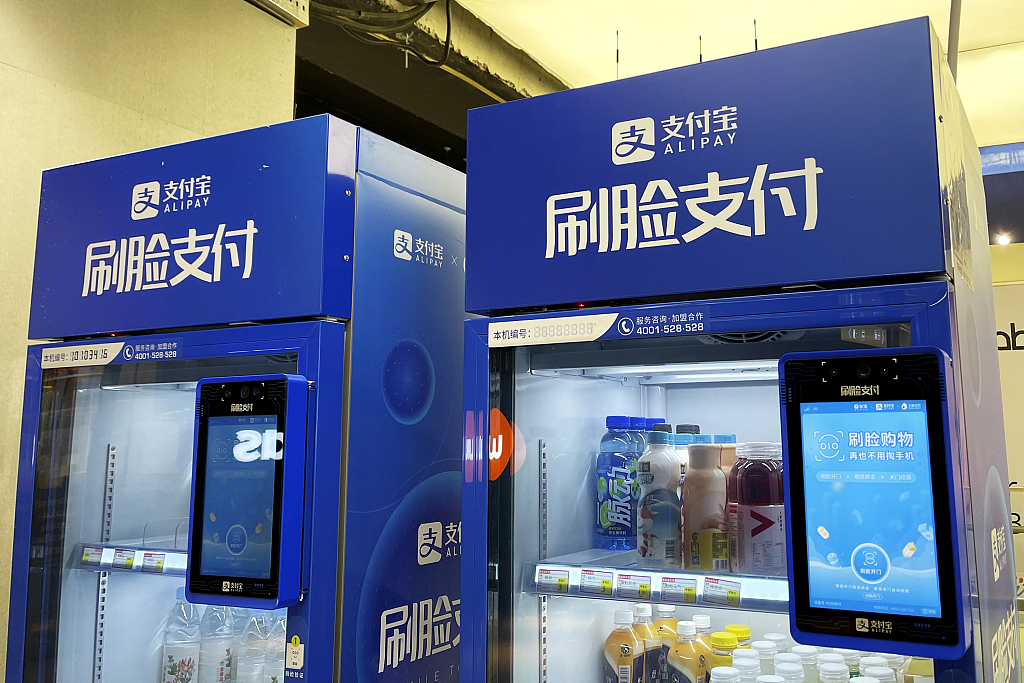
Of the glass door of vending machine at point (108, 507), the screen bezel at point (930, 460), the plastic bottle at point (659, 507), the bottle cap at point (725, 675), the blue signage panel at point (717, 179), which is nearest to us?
the screen bezel at point (930, 460)

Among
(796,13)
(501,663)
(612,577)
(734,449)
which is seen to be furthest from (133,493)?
(796,13)

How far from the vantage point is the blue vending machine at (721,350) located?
4.01 ft

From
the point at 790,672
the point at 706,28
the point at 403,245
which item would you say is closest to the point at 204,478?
the point at 403,245

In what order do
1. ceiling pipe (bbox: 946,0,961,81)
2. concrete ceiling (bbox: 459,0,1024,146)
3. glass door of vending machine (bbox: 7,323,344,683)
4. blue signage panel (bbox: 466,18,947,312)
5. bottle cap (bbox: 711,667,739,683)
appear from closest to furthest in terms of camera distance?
1. blue signage panel (bbox: 466,18,947,312)
2. bottle cap (bbox: 711,667,739,683)
3. glass door of vending machine (bbox: 7,323,344,683)
4. ceiling pipe (bbox: 946,0,961,81)
5. concrete ceiling (bbox: 459,0,1024,146)

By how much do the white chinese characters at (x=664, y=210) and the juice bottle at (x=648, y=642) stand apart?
0.77 m

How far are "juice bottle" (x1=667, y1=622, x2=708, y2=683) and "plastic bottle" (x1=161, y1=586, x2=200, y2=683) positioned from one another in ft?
4.06

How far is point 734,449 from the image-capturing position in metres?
1.65

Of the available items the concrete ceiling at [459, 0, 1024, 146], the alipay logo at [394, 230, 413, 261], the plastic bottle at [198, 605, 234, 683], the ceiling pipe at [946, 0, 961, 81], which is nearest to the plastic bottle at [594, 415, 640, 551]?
the alipay logo at [394, 230, 413, 261]

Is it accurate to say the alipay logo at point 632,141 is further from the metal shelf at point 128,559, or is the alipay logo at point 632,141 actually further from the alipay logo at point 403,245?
the metal shelf at point 128,559

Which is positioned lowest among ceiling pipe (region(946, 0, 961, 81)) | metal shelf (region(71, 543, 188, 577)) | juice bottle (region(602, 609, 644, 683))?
juice bottle (region(602, 609, 644, 683))

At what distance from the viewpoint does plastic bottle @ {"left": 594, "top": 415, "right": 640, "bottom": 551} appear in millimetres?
1803

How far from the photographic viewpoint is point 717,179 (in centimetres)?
146

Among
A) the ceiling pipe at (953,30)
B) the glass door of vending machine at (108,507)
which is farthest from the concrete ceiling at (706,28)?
the glass door of vending machine at (108,507)

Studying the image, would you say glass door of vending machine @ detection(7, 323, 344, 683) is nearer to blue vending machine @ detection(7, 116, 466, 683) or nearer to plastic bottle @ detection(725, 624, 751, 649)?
blue vending machine @ detection(7, 116, 466, 683)
